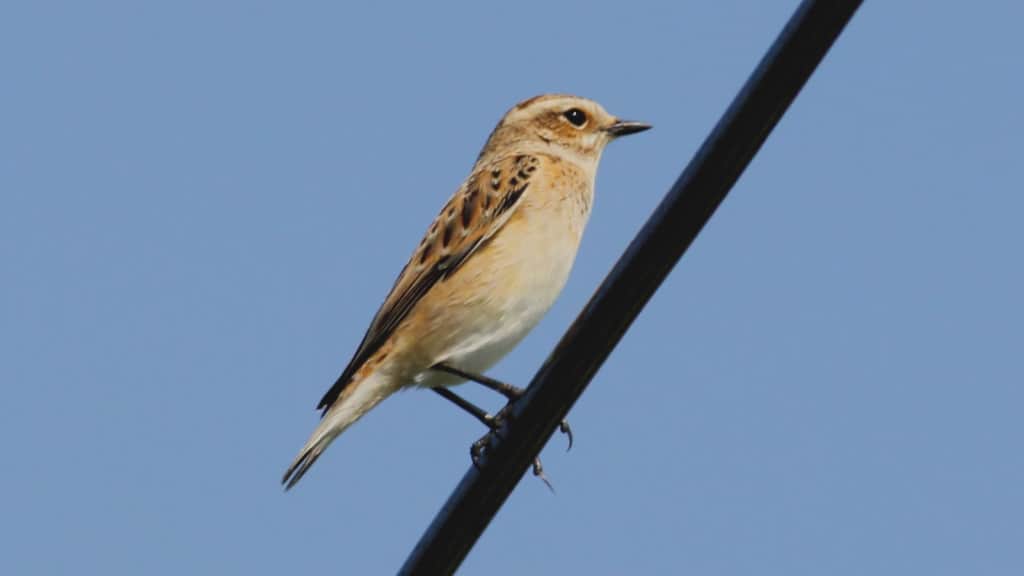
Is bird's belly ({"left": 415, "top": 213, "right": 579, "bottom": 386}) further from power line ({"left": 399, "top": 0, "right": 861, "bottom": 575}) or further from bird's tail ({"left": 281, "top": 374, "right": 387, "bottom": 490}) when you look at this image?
power line ({"left": 399, "top": 0, "right": 861, "bottom": 575})

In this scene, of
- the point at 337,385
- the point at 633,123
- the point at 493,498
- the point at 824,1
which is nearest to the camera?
the point at 824,1

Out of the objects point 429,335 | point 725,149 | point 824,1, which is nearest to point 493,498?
point 725,149

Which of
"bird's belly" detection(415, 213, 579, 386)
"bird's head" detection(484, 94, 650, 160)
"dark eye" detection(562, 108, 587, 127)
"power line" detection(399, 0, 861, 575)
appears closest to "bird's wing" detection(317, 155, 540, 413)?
"bird's belly" detection(415, 213, 579, 386)

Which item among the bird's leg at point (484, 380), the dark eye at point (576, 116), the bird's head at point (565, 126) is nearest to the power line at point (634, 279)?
the bird's leg at point (484, 380)

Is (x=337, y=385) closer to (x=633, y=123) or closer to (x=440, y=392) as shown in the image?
(x=440, y=392)

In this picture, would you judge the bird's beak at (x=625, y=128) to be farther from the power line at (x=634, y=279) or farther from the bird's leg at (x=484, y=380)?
the power line at (x=634, y=279)
